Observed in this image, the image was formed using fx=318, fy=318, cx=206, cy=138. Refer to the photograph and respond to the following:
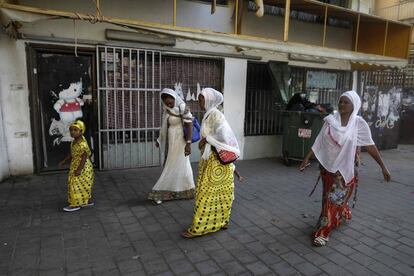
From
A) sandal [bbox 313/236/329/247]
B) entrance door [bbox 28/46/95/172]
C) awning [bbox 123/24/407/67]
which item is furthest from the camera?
entrance door [bbox 28/46/95/172]

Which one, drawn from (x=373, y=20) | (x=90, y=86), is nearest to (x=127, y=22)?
(x=90, y=86)

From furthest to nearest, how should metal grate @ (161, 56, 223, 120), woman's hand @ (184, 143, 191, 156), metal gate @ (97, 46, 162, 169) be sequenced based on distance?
metal grate @ (161, 56, 223, 120), metal gate @ (97, 46, 162, 169), woman's hand @ (184, 143, 191, 156)

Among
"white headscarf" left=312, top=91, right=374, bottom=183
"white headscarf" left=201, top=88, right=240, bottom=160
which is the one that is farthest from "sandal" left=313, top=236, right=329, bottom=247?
"white headscarf" left=201, top=88, right=240, bottom=160

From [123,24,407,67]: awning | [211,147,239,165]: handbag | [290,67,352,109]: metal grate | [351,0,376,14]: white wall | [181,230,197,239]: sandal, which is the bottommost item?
[181,230,197,239]: sandal

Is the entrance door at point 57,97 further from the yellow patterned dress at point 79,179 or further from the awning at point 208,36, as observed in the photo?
the yellow patterned dress at point 79,179

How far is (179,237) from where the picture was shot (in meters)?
3.47

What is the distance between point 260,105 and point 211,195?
4495mm

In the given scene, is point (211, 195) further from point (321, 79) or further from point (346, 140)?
point (321, 79)

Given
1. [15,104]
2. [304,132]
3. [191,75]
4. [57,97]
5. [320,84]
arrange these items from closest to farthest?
[15,104] < [57,97] < [191,75] < [304,132] < [320,84]

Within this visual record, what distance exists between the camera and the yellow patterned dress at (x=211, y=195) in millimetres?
3434

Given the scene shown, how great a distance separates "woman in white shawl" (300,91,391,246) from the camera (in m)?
3.40

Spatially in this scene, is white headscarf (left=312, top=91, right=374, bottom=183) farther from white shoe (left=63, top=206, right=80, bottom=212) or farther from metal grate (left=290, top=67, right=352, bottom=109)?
metal grate (left=290, top=67, right=352, bottom=109)

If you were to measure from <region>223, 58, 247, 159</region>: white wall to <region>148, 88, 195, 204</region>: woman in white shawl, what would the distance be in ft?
8.69

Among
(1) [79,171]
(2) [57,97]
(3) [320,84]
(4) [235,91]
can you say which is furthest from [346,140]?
(3) [320,84]
